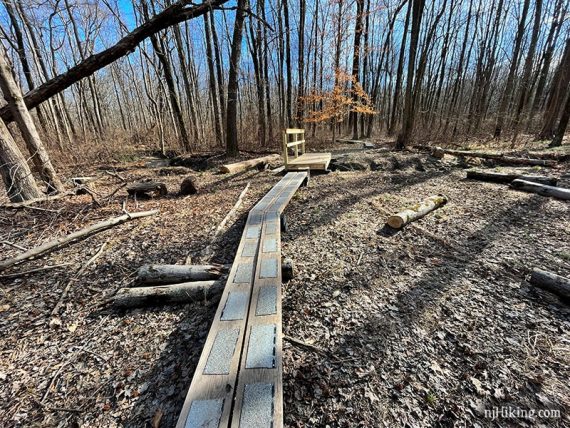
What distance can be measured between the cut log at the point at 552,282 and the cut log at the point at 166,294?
3156 mm

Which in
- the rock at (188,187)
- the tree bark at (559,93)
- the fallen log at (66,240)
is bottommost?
the fallen log at (66,240)

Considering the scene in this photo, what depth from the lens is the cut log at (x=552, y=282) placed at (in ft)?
7.41

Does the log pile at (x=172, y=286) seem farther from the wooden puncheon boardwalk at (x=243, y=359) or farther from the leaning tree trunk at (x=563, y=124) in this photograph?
the leaning tree trunk at (x=563, y=124)

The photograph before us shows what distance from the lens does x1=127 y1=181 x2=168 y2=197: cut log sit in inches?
218

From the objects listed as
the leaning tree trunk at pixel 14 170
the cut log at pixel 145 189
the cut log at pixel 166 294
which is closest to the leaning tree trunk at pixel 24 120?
the leaning tree trunk at pixel 14 170

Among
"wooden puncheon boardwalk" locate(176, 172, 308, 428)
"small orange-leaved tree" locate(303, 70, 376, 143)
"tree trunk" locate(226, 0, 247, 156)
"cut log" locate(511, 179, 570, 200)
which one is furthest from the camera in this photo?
"small orange-leaved tree" locate(303, 70, 376, 143)

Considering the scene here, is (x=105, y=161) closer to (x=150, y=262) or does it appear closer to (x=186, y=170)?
(x=186, y=170)

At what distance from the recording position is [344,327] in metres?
2.14

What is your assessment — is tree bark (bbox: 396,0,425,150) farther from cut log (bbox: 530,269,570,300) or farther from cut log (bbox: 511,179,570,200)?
cut log (bbox: 530,269,570,300)

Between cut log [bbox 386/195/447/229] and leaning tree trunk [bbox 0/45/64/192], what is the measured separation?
637cm

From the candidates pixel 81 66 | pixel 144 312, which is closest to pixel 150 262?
pixel 144 312

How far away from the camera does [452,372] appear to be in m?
1.72

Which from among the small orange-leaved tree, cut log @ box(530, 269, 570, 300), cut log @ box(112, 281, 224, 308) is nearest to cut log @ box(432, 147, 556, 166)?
the small orange-leaved tree

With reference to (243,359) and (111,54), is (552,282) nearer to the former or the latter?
(243,359)
